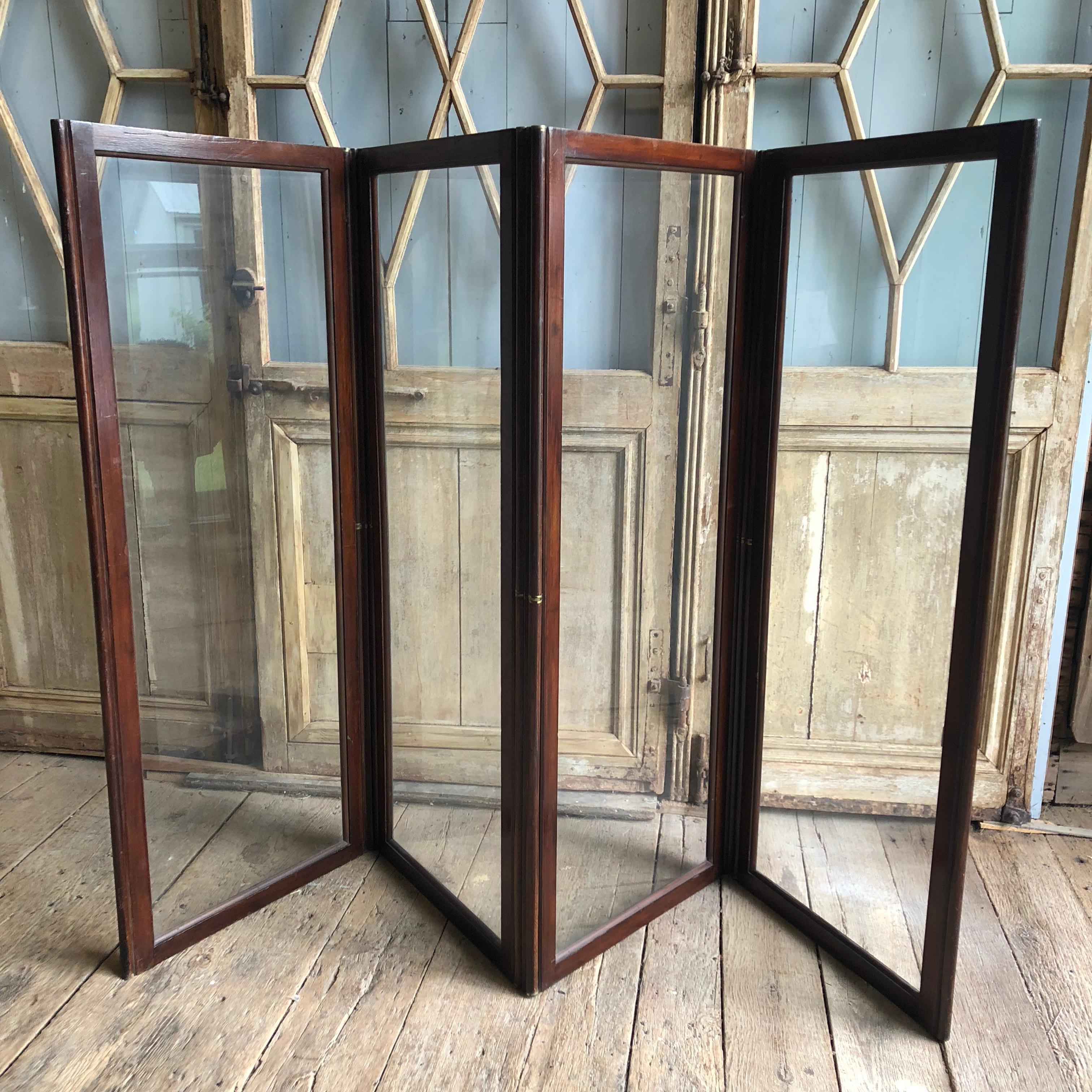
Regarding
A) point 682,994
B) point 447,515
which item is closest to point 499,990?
point 682,994

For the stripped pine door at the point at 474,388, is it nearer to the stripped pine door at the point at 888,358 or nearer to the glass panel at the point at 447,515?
the glass panel at the point at 447,515

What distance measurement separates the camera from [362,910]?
1.90 meters

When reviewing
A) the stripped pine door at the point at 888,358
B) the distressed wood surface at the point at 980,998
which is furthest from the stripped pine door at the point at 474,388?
the distressed wood surface at the point at 980,998

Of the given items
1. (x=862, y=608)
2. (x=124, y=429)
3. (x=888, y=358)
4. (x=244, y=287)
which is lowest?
(x=862, y=608)

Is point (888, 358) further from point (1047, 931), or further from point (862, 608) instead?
point (1047, 931)

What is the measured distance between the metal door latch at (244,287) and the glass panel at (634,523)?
61 centimetres

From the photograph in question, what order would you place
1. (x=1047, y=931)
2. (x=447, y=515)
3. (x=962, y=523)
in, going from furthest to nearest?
(x=1047, y=931)
(x=447, y=515)
(x=962, y=523)

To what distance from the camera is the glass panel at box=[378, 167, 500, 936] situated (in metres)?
1.60

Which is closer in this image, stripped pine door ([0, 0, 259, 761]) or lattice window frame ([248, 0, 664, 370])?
stripped pine door ([0, 0, 259, 761])

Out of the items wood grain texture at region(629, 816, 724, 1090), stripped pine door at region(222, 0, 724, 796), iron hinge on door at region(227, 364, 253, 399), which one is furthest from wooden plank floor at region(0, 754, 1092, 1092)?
iron hinge on door at region(227, 364, 253, 399)

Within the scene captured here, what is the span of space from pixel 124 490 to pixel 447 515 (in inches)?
20.7

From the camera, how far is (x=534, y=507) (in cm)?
150

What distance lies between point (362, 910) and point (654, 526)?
0.92m

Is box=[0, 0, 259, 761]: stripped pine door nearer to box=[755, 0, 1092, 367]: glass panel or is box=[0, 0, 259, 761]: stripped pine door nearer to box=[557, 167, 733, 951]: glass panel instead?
box=[557, 167, 733, 951]: glass panel
